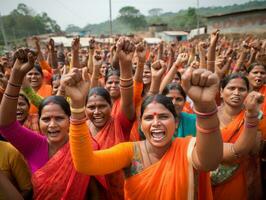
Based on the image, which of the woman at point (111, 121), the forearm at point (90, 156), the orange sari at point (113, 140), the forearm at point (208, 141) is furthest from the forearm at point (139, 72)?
the forearm at point (208, 141)

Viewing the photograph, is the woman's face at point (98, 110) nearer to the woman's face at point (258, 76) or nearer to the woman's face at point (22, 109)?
the woman's face at point (22, 109)

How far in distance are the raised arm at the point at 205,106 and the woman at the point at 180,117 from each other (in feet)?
5.59

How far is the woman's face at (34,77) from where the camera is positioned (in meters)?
5.15

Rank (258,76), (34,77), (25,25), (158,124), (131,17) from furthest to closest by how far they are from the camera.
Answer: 1. (131,17)
2. (25,25)
3. (34,77)
4. (258,76)
5. (158,124)

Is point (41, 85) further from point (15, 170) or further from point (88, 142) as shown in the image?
point (88, 142)

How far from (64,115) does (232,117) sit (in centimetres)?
193

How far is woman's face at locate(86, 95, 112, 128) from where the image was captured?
3.19 m

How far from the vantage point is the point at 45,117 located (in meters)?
2.69

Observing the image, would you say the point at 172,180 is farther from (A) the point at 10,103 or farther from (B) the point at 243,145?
(A) the point at 10,103

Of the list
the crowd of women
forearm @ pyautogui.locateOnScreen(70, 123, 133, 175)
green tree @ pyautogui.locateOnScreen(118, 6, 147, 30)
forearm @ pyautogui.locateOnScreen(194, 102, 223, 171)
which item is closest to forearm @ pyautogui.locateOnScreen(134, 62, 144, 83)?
the crowd of women

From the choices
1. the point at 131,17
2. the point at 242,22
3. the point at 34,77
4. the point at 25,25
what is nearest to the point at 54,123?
the point at 34,77

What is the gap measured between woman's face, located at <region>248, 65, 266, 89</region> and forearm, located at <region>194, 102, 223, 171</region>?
10.9 feet

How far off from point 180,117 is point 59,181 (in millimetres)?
1671

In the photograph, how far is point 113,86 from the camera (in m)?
4.21
